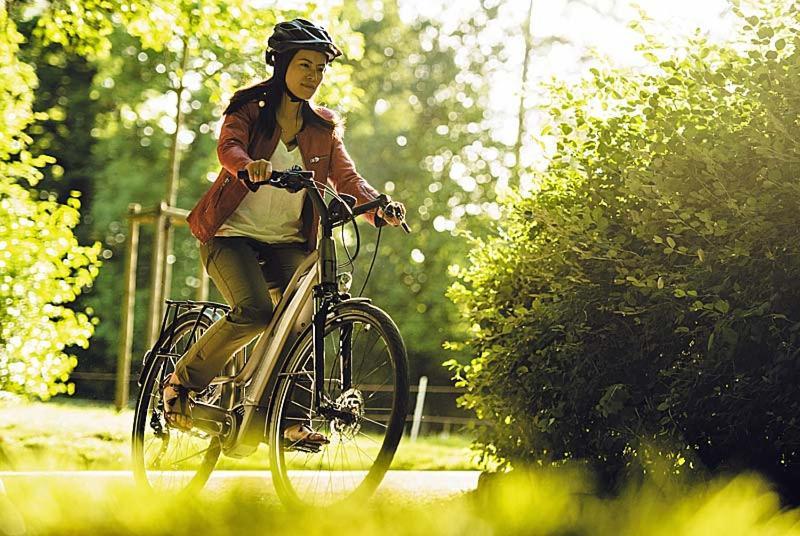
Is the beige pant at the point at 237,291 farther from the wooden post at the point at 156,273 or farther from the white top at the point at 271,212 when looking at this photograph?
the wooden post at the point at 156,273

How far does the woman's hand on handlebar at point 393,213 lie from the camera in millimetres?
5055

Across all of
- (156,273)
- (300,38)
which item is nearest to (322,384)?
(300,38)

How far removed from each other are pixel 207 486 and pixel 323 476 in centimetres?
143

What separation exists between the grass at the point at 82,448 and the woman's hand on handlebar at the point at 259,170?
9.86 feet

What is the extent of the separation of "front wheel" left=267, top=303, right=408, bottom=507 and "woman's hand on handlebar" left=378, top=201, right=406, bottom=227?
463mm

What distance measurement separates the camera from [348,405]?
479 centimetres

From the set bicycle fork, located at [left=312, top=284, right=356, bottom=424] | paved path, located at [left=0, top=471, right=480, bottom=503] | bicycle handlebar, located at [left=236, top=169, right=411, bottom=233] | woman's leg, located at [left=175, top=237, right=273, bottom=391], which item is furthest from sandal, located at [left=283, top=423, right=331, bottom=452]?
bicycle handlebar, located at [left=236, top=169, right=411, bottom=233]

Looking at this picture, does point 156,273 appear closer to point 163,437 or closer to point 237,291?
point 163,437

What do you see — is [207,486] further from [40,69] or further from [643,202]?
[40,69]

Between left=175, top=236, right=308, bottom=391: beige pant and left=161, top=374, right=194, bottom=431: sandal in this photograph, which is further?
left=161, top=374, right=194, bottom=431: sandal

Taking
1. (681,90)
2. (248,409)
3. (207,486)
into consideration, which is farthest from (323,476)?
(681,90)

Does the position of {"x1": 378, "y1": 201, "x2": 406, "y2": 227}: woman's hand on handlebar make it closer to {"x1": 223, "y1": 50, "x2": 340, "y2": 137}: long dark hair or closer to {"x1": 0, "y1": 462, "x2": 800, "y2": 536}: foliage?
{"x1": 223, "y1": 50, "x2": 340, "y2": 137}: long dark hair

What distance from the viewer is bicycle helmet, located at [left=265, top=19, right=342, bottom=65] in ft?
16.9

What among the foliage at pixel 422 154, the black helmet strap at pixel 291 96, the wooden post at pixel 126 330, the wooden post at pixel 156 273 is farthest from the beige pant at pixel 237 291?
the foliage at pixel 422 154
